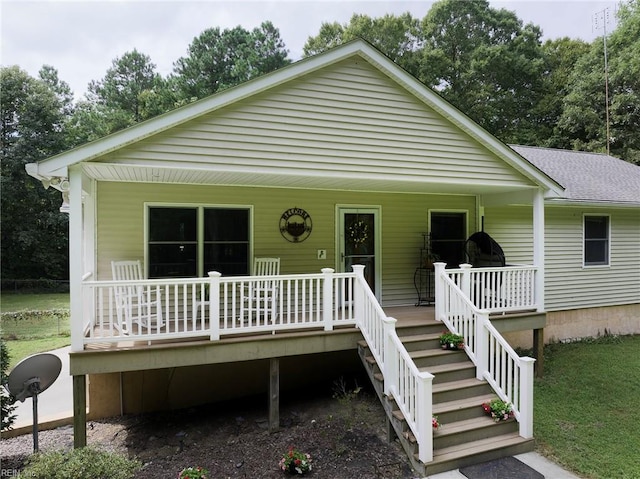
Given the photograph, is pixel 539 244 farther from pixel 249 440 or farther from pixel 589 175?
pixel 249 440

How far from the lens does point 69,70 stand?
29422 millimetres

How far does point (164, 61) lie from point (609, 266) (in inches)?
1192

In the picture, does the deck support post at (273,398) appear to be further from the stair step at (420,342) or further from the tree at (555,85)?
the tree at (555,85)

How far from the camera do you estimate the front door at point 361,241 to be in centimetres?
786

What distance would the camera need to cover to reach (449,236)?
8625 mm

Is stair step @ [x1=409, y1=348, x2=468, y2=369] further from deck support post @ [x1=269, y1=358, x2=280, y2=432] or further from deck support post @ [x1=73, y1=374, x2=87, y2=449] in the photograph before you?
deck support post @ [x1=73, y1=374, x2=87, y2=449]

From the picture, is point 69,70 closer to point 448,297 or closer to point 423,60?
point 423,60

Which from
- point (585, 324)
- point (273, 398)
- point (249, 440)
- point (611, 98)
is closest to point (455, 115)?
point (273, 398)

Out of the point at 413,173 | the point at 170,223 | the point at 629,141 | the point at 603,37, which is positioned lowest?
the point at 170,223

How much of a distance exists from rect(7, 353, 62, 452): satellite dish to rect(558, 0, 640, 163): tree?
24.4 metres

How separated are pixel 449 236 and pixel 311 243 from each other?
3.32 metres

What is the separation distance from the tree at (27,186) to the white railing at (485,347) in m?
22.7

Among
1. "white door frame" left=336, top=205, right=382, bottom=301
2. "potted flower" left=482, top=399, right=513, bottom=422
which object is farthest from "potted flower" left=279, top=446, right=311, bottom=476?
"white door frame" left=336, top=205, right=382, bottom=301

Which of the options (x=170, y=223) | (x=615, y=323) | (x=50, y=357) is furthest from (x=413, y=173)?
(x=615, y=323)
